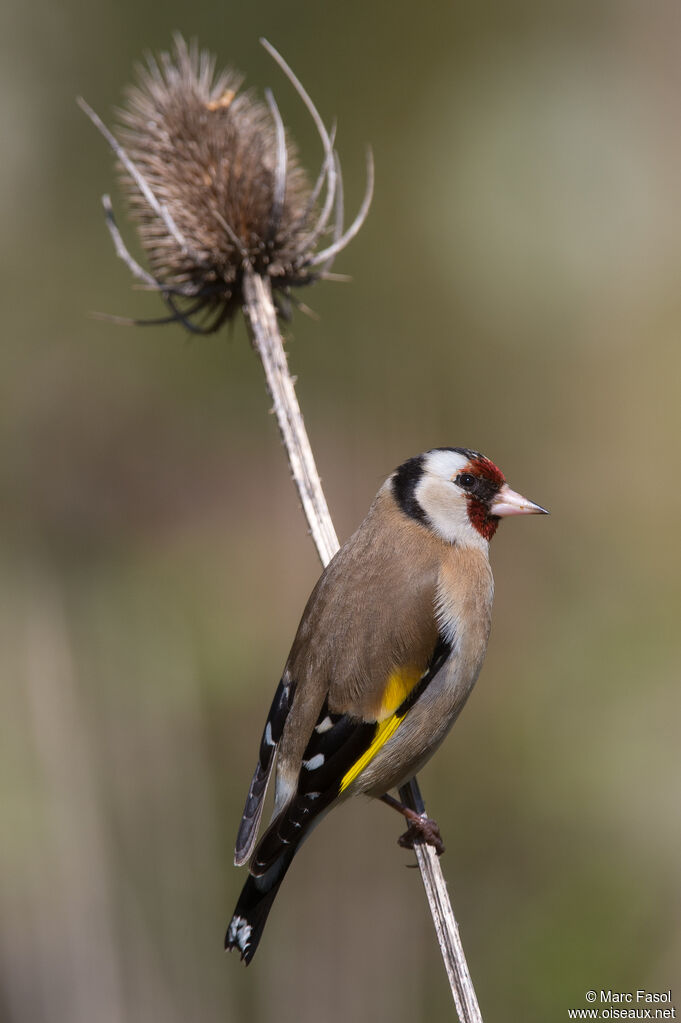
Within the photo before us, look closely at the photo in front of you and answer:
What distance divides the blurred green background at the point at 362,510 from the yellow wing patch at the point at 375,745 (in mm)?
866

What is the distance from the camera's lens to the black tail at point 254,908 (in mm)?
2586

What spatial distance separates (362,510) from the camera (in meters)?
4.55

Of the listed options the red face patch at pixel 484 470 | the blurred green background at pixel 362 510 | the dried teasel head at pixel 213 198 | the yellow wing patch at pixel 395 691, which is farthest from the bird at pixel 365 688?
the dried teasel head at pixel 213 198

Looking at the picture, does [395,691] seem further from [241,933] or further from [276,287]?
[276,287]

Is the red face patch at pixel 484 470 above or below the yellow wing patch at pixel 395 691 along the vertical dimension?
above

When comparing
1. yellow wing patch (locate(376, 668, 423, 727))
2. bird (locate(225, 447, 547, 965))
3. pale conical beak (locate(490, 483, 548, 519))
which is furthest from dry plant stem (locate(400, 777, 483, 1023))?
pale conical beak (locate(490, 483, 548, 519))

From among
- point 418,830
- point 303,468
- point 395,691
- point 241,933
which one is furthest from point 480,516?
point 241,933

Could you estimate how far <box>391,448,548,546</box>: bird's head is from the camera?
3064mm

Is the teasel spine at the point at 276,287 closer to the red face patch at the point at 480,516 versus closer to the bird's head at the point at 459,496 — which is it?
the bird's head at the point at 459,496

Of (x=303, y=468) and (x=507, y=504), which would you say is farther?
(x=507, y=504)

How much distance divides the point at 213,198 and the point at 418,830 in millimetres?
2082

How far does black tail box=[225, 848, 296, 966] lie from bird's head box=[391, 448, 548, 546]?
3.34 ft

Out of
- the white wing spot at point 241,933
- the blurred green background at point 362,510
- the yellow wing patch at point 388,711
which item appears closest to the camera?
the white wing spot at point 241,933

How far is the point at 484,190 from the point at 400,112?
740 mm
